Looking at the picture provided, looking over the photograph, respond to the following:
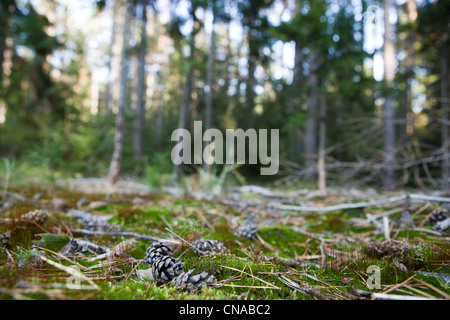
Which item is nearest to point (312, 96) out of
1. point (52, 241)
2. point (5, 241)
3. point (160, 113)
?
point (52, 241)

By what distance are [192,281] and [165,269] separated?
137mm

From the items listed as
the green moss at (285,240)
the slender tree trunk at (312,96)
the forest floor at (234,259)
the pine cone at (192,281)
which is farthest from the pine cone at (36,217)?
the slender tree trunk at (312,96)

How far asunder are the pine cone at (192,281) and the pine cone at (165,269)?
0.12ft

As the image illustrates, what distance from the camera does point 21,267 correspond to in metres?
0.99

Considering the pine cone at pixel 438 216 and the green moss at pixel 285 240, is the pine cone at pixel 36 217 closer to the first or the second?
the green moss at pixel 285 240

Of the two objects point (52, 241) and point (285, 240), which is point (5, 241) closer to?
point (52, 241)

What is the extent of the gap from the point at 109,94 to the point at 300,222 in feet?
62.7

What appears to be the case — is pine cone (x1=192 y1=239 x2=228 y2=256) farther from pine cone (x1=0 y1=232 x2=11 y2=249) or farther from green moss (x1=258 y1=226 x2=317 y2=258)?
pine cone (x1=0 y1=232 x2=11 y2=249)

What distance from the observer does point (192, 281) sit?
0.98 metres

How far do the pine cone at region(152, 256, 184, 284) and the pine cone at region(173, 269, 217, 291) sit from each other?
0.12ft

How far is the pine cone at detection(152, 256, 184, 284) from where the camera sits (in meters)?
1.02

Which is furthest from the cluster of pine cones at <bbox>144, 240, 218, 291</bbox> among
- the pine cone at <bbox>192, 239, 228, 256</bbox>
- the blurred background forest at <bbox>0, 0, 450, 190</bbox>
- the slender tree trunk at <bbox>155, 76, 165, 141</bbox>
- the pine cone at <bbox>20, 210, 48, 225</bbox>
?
the slender tree trunk at <bbox>155, 76, 165, 141</bbox>

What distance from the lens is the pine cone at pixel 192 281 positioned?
0.95 meters
